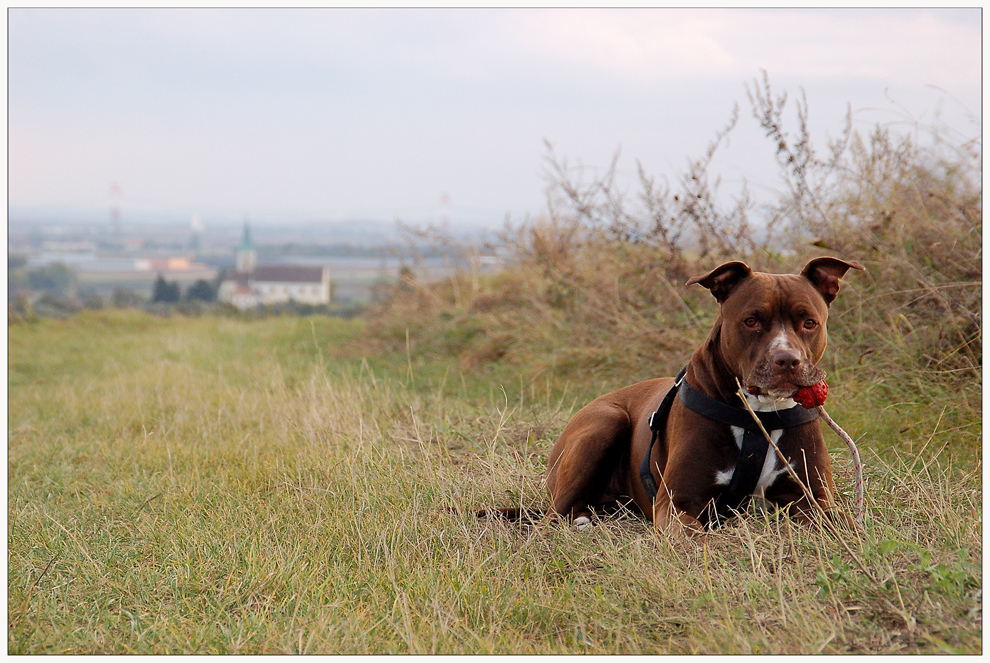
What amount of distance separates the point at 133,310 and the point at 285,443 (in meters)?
12.4

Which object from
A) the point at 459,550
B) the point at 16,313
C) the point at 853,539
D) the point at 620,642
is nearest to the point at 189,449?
the point at 459,550

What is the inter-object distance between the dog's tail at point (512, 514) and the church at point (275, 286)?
14449mm

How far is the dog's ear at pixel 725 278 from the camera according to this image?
291 cm

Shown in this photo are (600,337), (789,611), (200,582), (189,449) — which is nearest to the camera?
(789,611)

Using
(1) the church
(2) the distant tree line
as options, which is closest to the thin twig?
(1) the church

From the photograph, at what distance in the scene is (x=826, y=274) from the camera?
296cm

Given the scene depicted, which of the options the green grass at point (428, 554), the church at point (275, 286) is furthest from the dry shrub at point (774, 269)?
the church at point (275, 286)

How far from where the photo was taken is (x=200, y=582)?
9.62 ft

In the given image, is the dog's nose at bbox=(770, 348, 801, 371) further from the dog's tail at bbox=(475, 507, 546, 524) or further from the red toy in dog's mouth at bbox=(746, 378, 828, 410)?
the dog's tail at bbox=(475, 507, 546, 524)

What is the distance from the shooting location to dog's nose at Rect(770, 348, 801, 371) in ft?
8.63

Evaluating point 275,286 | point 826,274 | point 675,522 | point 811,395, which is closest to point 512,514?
point 675,522

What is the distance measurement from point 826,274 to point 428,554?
1838 millimetres

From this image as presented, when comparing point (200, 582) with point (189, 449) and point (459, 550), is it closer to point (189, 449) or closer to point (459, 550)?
point (459, 550)

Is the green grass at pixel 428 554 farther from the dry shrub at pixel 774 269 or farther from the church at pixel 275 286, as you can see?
the church at pixel 275 286
